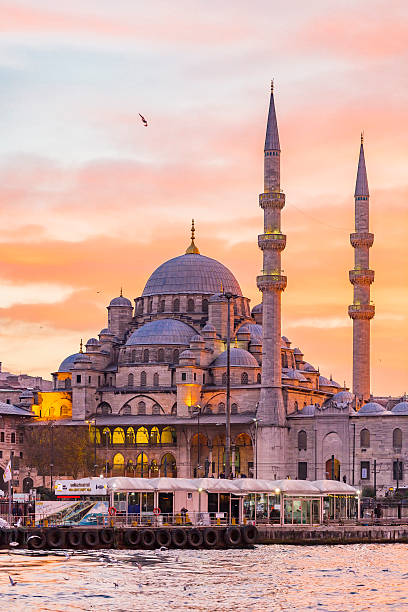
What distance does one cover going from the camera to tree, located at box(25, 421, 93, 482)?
322 ft

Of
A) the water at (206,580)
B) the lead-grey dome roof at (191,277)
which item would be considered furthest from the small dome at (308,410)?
the water at (206,580)

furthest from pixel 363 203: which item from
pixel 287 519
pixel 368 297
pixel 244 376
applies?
pixel 287 519

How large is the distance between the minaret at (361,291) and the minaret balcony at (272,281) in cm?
1129

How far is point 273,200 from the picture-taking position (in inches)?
3708

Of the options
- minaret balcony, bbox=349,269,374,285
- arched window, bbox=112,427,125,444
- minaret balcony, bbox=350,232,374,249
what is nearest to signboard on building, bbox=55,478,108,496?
arched window, bbox=112,427,125,444

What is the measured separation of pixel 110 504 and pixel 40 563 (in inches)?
377

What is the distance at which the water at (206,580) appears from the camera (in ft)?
132

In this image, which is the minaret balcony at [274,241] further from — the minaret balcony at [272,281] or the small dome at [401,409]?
the small dome at [401,409]

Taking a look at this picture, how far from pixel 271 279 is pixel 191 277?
22.8 metres

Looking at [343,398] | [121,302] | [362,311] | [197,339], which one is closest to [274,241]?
[362,311]

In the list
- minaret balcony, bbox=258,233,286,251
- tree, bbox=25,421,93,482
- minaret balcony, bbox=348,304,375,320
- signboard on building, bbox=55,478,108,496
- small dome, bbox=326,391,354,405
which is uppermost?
minaret balcony, bbox=258,233,286,251

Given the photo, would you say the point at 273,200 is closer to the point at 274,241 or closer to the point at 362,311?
the point at 274,241

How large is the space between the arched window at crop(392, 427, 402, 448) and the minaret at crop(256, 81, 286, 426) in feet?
26.9

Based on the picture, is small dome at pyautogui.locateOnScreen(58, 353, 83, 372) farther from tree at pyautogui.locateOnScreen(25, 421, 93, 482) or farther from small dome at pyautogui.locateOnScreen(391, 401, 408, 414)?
small dome at pyautogui.locateOnScreen(391, 401, 408, 414)
